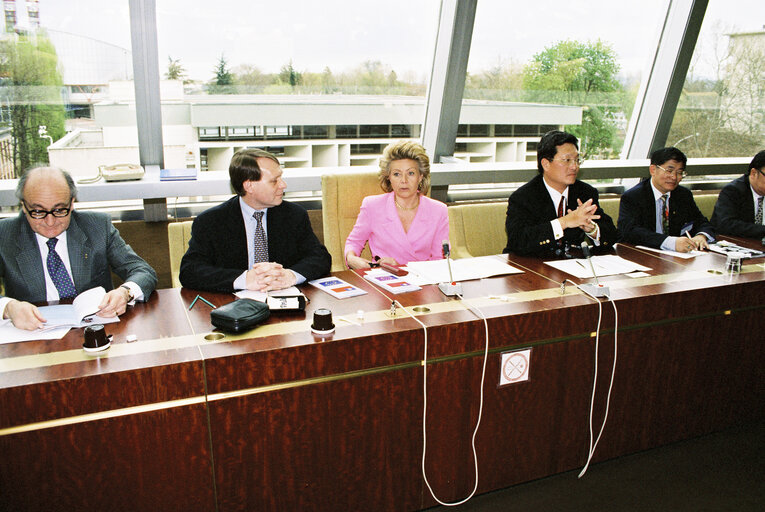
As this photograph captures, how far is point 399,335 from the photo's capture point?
1.78m

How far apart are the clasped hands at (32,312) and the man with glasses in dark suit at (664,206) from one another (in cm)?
258

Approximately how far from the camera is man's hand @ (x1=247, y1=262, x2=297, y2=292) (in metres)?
2.12

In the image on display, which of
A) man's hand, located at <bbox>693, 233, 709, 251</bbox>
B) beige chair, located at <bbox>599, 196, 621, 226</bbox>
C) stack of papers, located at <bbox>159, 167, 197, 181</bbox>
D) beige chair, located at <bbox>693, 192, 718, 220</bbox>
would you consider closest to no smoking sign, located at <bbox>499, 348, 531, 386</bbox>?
man's hand, located at <bbox>693, 233, 709, 251</bbox>

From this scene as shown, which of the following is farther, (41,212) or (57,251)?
(57,251)

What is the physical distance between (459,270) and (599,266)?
67cm

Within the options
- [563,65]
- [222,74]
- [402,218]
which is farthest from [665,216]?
[222,74]

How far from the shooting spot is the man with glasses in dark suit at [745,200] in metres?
3.51

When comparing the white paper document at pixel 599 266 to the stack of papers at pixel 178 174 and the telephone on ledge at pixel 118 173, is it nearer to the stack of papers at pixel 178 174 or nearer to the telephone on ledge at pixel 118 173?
the stack of papers at pixel 178 174

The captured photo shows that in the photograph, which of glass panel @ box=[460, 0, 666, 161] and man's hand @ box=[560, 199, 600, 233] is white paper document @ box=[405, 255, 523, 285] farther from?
glass panel @ box=[460, 0, 666, 161]

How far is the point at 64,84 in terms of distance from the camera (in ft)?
10.5

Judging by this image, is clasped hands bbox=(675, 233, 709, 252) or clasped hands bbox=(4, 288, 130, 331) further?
clasped hands bbox=(675, 233, 709, 252)

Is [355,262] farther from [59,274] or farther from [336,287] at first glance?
[59,274]

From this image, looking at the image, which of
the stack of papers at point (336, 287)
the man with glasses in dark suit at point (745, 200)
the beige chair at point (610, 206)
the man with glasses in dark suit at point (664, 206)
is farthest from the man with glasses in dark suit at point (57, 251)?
the man with glasses in dark suit at point (745, 200)

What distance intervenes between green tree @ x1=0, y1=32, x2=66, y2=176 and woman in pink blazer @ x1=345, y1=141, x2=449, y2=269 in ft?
6.34
